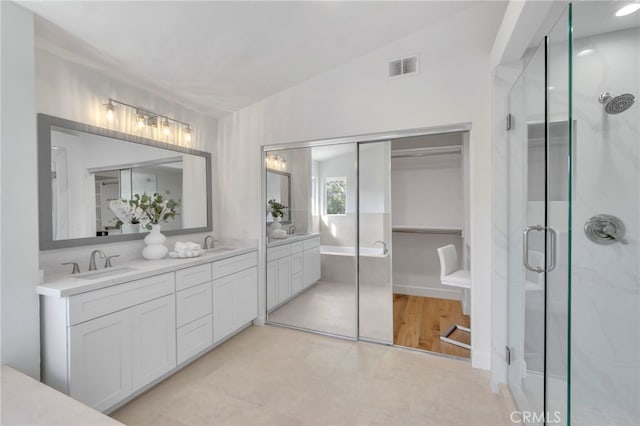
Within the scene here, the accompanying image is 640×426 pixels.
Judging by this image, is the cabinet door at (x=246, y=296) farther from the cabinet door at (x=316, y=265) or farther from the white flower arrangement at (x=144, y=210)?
the white flower arrangement at (x=144, y=210)

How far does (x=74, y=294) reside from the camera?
5.54 feet

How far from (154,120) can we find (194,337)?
210cm

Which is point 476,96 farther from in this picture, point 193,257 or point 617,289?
point 193,257

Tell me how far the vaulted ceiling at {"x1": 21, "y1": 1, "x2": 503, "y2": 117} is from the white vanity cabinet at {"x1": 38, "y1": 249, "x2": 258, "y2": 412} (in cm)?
167

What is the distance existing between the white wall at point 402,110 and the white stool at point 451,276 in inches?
12.3

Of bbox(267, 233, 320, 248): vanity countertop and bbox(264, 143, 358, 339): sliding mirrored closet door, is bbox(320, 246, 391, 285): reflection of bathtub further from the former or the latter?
bbox(267, 233, 320, 248): vanity countertop

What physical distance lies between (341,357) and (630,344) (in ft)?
6.67

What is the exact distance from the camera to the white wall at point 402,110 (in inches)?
97.4

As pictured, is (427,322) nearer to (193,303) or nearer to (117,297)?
(193,303)

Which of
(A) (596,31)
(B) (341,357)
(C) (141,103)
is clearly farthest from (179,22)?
(B) (341,357)

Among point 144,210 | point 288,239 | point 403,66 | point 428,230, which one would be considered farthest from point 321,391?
point 403,66

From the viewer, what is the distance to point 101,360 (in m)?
1.82

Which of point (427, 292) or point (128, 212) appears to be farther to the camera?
point (427, 292)

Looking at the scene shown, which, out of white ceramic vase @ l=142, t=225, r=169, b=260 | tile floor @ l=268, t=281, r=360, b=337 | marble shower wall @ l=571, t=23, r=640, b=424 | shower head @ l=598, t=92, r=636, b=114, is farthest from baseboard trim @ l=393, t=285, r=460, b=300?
white ceramic vase @ l=142, t=225, r=169, b=260
